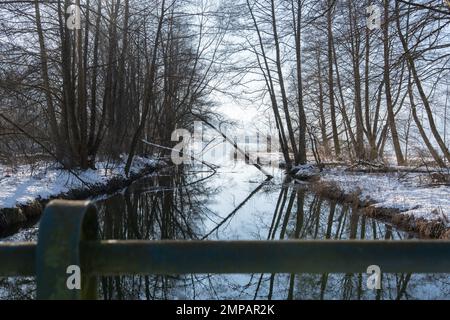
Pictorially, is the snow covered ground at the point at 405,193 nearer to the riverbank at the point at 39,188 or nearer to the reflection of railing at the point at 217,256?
the reflection of railing at the point at 217,256

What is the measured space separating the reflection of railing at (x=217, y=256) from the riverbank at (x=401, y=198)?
7258 mm

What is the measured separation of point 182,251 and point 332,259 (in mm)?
378

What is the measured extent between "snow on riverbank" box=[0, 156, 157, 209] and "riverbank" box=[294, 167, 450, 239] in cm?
807

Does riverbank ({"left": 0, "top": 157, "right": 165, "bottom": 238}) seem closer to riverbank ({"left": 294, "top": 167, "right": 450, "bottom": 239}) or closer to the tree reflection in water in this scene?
the tree reflection in water

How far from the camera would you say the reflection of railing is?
1.10 meters

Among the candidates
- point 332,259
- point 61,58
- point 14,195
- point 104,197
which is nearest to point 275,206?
point 104,197

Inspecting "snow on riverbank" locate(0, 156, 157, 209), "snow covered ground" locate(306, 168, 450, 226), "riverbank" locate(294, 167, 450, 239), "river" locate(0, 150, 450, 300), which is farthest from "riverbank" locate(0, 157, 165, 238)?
"snow covered ground" locate(306, 168, 450, 226)

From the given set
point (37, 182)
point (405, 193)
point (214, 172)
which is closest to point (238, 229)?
point (405, 193)

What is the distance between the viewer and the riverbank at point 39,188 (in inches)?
373

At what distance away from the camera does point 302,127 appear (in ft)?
78.2

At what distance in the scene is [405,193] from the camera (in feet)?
37.3

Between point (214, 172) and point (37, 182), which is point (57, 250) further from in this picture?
point (214, 172)

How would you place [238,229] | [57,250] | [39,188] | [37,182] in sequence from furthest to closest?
[37,182] < [39,188] < [238,229] < [57,250]

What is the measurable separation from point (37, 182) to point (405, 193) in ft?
33.3
